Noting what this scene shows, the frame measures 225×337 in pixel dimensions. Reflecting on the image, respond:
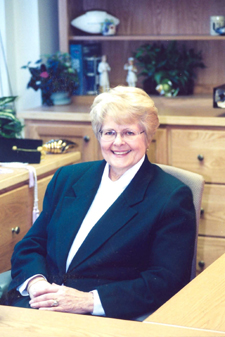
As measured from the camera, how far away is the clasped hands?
146 cm

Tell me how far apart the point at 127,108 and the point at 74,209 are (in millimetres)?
368

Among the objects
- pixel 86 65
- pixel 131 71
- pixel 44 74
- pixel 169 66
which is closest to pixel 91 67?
pixel 86 65

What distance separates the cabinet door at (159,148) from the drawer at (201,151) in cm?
3

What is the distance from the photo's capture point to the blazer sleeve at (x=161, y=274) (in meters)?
1.46

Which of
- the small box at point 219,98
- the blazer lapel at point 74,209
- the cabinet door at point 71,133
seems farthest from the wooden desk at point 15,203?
the small box at point 219,98

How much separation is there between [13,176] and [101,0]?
168 centimetres

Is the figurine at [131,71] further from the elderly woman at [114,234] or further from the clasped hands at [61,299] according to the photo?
the clasped hands at [61,299]

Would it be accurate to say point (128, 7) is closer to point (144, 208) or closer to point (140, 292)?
point (144, 208)

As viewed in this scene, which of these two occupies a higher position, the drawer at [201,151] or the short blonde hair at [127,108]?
the short blonde hair at [127,108]

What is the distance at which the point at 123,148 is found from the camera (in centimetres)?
165

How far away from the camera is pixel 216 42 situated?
10.5 ft

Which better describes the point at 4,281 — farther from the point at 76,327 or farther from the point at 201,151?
the point at 201,151

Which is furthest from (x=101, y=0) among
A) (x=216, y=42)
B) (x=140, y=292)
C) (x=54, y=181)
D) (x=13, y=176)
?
(x=140, y=292)

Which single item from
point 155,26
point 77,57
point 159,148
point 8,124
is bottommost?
point 159,148
